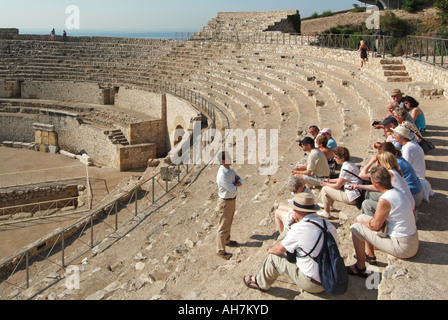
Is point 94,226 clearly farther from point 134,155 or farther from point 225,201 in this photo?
point 134,155

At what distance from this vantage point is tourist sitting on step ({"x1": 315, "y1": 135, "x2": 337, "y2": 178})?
599 centimetres

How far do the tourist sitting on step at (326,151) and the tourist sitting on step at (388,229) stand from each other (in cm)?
216

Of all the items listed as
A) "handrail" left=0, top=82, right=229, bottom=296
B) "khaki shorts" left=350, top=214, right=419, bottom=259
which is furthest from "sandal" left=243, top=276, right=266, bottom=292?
"handrail" left=0, top=82, right=229, bottom=296

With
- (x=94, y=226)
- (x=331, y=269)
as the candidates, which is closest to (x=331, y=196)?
(x=331, y=269)

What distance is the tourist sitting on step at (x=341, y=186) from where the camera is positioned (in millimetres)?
4902

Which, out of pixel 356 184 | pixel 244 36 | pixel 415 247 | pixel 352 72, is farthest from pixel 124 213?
pixel 244 36

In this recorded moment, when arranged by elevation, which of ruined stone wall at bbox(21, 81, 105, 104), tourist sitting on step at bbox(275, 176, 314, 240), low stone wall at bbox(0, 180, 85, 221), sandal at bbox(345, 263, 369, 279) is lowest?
low stone wall at bbox(0, 180, 85, 221)

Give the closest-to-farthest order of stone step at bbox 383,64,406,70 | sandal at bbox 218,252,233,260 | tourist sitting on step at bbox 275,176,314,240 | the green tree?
tourist sitting on step at bbox 275,176,314,240 → sandal at bbox 218,252,233,260 → stone step at bbox 383,64,406,70 → the green tree

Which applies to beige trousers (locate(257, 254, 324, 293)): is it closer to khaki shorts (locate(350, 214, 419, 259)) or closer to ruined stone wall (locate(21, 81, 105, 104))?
khaki shorts (locate(350, 214, 419, 259))

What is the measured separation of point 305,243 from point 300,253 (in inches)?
4.3

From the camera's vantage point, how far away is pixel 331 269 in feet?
11.3

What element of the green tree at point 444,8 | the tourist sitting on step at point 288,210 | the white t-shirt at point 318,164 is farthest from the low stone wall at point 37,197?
the green tree at point 444,8

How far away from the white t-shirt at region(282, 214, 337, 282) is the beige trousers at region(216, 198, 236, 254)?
72.5 inches
